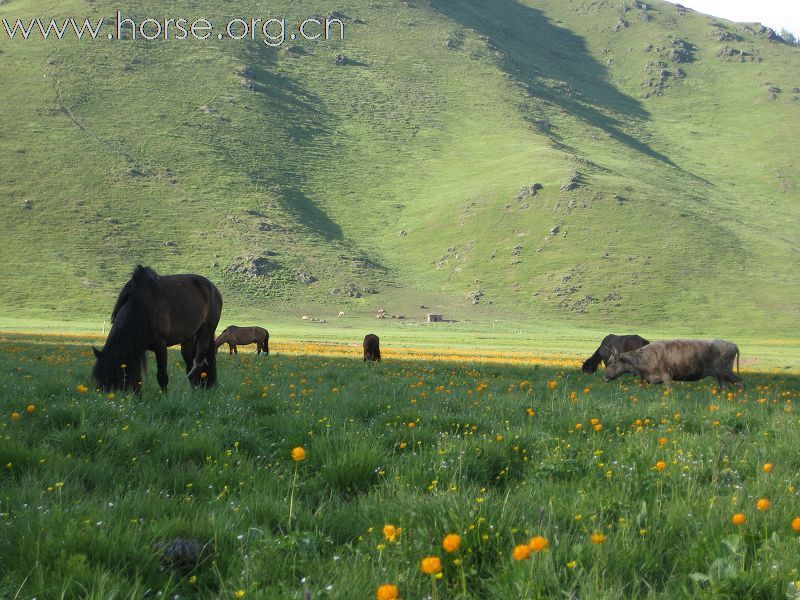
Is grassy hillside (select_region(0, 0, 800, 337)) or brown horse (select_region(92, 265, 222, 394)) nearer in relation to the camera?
brown horse (select_region(92, 265, 222, 394))

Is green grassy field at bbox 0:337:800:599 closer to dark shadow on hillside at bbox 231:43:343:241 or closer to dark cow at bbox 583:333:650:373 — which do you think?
dark cow at bbox 583:333:650:373

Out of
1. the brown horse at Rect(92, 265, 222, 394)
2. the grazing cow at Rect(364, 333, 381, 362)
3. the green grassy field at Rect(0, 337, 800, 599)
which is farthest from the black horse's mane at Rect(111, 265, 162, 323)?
the grazing cow at Rect(364, 333, 381, 362)

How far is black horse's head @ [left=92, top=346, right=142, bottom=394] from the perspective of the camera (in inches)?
396

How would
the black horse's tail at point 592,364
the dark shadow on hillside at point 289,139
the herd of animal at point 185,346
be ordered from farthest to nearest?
the dark shadow on hillside at point 289,139
the black horse's tail at point 592,364
the herd of animal at point 185,346

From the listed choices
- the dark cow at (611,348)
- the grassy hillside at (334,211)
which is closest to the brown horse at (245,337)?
the dark cow at (611,348)

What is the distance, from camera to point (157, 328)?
11.5 meters

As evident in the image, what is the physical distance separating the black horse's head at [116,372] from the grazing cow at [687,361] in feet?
44.9

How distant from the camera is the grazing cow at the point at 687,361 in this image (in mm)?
18609

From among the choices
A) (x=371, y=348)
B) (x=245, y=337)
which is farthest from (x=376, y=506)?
(x=245, y=337)

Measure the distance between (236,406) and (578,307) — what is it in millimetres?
108907

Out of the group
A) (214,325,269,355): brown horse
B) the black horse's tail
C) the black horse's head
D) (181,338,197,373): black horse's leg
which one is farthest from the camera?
(214,325,269,355): brown horse

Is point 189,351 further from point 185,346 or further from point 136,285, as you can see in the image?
point 136,285

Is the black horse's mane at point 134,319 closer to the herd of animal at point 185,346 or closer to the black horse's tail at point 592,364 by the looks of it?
the herd of animal at point 185,346

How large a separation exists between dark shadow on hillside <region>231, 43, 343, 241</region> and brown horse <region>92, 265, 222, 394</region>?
12588cm
